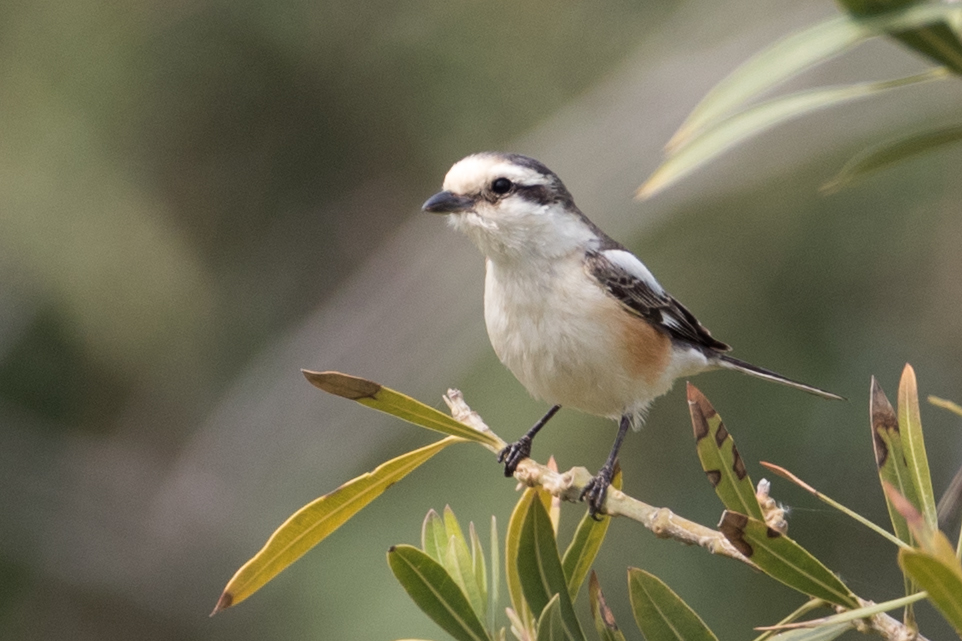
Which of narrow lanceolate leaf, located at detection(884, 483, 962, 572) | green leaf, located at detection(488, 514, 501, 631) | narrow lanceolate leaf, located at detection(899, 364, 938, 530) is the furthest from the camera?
green leaf, located at detection(488, 514, 501, 631)

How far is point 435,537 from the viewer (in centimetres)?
145

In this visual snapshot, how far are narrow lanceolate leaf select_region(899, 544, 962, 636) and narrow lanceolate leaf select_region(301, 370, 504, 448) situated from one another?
0.62m

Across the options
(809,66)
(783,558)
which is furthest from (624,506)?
(809,66)

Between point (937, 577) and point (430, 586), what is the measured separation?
2.02 feet

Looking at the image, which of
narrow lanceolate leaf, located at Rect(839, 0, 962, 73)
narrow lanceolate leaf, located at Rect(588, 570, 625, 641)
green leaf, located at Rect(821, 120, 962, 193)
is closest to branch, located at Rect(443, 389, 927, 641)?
narrow lanceolate leaf, located at Rect(588, 570, 625, 641)

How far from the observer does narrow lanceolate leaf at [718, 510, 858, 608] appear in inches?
42.4

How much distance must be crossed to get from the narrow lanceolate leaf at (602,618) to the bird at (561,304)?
3.37 ft

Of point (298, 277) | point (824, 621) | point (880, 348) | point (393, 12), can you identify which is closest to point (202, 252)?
point (298, 277)

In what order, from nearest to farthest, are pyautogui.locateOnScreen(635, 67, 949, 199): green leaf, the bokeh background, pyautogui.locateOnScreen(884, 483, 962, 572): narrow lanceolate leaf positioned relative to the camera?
pyautogui.locateOnScreen(884, 483, 962, 572): narrow lanceolate leaf < pyautogui.locateOnScreen(635, 67, 949, 199): green leaf < the bokeh background

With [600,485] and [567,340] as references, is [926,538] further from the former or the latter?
[567,340]

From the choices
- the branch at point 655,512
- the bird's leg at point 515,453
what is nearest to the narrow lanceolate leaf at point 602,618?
A: the branch at point 655,512

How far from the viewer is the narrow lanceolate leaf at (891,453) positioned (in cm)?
119

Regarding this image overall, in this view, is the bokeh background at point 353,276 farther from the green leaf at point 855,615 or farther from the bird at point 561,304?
the green leaf at point 855,615

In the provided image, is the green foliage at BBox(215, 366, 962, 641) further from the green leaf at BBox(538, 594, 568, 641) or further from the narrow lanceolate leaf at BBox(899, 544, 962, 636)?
the narrow lanceolate leaf at BBox(899, 544, 962, 636)
